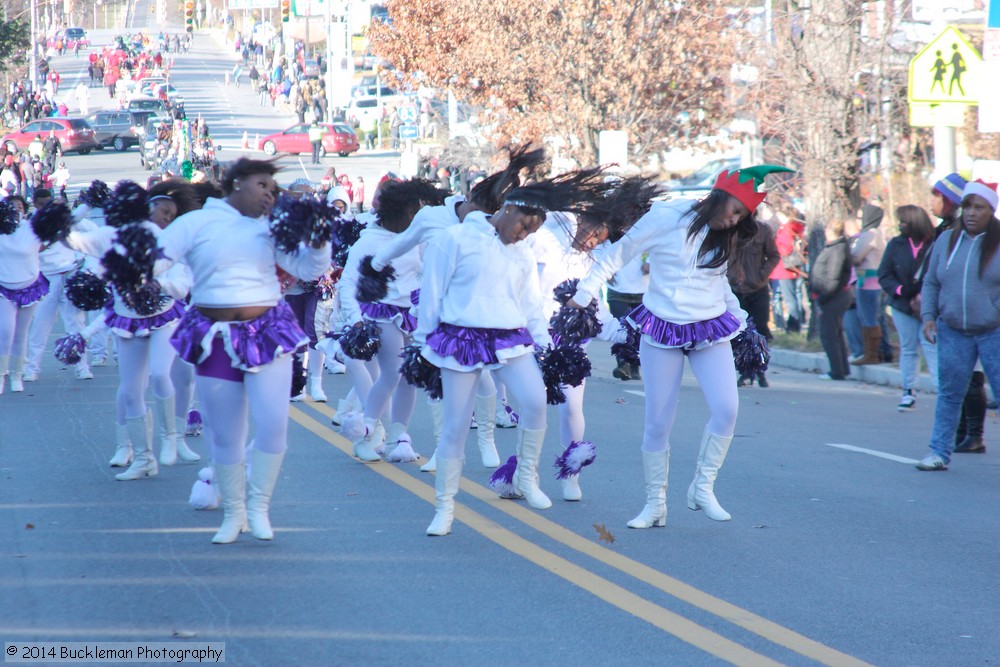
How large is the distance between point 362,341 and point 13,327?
19.4 feet

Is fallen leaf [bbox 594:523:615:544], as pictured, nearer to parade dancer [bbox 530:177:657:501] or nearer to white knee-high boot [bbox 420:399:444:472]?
parade dancer [bbox 530:177:657:501]

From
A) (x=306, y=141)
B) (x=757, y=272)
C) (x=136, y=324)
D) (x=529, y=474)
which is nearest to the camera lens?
(x=529, y=474)

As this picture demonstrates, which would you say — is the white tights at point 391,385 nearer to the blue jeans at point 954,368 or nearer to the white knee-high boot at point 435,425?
the white knee-high boot at point 435,425

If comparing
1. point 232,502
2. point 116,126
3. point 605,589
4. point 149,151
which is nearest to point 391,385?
point 232,502

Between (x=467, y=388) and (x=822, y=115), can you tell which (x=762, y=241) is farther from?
(x=467, y=388)

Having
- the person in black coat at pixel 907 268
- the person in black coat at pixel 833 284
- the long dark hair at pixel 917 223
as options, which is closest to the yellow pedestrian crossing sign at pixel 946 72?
the person in black coat at pixel 833 284

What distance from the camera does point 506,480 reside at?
8.25 metres

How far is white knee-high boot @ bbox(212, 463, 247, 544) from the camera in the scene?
7055mm

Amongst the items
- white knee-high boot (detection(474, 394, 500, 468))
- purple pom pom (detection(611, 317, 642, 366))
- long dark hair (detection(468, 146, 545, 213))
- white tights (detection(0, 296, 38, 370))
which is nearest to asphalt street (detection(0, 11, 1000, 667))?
white knee-high boot (detection(474, 394, 500, 468))

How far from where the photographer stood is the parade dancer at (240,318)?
6.76 m

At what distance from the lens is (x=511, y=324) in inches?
287

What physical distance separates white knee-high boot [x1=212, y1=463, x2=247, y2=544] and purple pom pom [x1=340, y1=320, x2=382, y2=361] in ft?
6.97

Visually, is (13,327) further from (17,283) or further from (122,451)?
(122,451)

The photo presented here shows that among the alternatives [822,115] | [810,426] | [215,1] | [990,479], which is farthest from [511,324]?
[215,1]
